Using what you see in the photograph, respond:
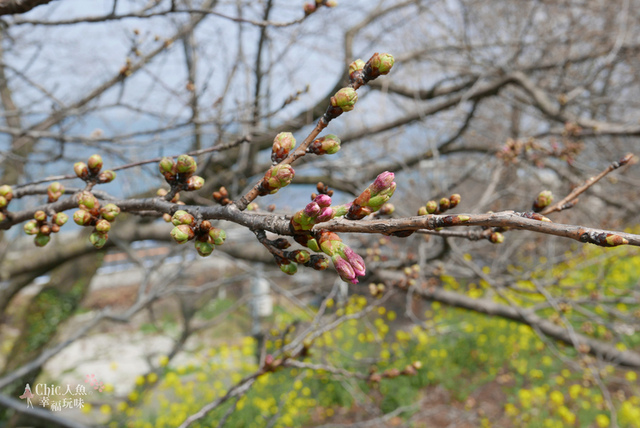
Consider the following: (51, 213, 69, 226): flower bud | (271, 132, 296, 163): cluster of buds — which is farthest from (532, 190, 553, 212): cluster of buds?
(51, 213, 69, 226): flower bud

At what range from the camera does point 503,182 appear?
5.54 meters

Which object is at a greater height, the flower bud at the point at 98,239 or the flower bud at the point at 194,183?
the flower bud at the point at 194,183

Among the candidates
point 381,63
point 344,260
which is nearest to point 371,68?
point 381,63

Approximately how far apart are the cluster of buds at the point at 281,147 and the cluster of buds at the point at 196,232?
0.62ft

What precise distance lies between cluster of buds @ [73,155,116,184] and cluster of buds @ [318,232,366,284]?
2.25 ft

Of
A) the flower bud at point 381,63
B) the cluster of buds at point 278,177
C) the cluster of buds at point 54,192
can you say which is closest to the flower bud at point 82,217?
the cluster of buds at point 54,192

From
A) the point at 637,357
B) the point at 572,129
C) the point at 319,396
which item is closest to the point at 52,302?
the point at 319,396

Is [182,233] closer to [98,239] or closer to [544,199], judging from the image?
[98,239]

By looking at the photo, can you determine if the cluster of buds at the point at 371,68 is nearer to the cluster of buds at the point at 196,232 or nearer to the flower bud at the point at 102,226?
the cluster of buds at the point at 196,232

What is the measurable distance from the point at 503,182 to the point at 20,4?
18.1ft

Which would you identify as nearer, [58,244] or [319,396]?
[58,244]

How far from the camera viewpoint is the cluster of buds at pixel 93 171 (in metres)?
1.02

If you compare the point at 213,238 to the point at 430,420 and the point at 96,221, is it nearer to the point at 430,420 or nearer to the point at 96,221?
the point at 96,221

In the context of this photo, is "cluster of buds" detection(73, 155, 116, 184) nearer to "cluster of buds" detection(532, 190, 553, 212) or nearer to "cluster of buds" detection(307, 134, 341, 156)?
"cluster of buds" detection(307, 134, 341, 156)
